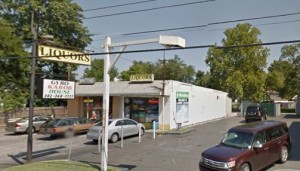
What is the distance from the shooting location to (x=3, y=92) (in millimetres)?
31125

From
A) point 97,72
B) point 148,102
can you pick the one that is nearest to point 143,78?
point 148,102

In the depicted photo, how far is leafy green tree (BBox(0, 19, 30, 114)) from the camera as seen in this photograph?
99.6 ft

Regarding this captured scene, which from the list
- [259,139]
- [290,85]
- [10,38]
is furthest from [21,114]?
[290,85]

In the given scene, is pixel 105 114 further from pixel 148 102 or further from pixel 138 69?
pixel 138 69

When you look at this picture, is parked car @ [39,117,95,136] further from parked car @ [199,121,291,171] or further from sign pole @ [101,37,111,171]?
parked car @ [199,121,291,171]

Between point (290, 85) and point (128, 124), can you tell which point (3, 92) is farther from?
point (290, 85)

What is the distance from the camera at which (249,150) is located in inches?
410

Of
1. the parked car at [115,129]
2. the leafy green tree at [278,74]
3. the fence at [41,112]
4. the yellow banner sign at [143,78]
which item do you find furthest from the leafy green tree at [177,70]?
the parked car at [115,129]

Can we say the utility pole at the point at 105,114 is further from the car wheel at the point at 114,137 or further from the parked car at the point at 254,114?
the parked car at the point at 254,114

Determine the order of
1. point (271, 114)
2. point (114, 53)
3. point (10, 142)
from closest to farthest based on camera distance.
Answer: point (114, 53) → point (10, 142) → point (271, 114)

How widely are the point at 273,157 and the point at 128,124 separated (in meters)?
11.5

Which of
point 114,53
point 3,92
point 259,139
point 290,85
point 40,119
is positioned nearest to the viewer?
point 259,139

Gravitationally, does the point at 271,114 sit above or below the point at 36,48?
below

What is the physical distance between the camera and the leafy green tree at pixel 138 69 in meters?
72.1
